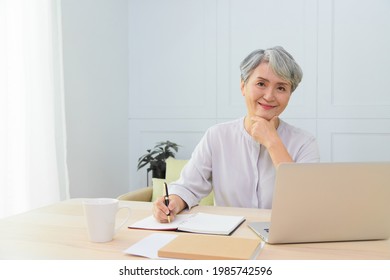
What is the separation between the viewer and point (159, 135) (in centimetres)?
383

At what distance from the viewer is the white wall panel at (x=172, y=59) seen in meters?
3.64

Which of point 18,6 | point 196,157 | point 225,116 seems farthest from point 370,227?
point 225,116

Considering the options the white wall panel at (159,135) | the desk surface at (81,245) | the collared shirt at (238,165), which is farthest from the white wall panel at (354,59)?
the desk surface at (81,245)

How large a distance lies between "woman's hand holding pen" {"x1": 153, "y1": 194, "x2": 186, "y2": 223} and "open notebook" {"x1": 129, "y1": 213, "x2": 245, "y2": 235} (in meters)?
0.02

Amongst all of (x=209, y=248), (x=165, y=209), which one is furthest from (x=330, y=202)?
(x=165, y=209)

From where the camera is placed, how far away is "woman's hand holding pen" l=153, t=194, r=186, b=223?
1.28 meters

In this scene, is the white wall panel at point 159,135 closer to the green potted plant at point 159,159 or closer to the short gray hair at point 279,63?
the green potted plant at point 159,159

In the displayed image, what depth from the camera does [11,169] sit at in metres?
2.46

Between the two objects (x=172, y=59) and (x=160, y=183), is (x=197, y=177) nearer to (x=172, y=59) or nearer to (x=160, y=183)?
(x=160, y=183)

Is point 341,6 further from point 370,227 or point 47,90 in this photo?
point 370,227

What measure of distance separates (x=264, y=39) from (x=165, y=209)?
2.51 meters

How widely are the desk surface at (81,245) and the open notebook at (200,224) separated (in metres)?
0.03

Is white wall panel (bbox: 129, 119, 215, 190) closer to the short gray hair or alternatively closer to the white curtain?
the white curtain

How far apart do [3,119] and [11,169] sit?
0.30 m
